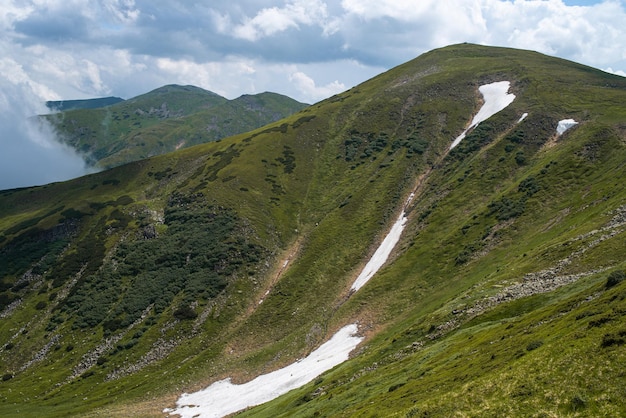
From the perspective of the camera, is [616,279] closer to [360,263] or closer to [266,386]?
[266,386]

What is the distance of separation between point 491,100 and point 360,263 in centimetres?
8185

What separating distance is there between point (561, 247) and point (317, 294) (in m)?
44.7

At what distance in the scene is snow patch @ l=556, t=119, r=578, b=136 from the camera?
99438mm

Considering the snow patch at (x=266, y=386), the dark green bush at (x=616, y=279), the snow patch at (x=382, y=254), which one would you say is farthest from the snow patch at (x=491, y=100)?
the dark green bush at (x=616, y=279)

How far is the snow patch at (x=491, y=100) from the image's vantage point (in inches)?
4902

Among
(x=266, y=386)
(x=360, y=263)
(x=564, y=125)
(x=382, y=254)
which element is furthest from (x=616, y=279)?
(x=564, y=125)

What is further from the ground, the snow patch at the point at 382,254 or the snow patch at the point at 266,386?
the snow patch at the point at 382,254

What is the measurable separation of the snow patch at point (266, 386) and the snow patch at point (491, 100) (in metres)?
80.9

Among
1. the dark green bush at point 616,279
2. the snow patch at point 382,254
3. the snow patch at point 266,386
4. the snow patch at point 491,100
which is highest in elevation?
the snow patch at point 491,100

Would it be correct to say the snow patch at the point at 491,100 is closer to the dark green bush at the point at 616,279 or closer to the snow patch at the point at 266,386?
the snow patch at the point at 266,386

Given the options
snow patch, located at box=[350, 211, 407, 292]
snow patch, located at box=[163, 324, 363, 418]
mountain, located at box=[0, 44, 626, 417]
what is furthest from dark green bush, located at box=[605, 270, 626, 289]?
snow patch, located at box=[350, 211, 407, 292]

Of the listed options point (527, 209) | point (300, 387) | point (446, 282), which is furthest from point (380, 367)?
point (527, 209)

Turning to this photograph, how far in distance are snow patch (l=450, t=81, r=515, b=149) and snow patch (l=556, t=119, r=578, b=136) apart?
76.7 ft

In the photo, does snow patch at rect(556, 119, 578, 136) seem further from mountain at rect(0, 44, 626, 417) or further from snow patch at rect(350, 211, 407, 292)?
snow patch at rect(350, 211, 407, 292)
